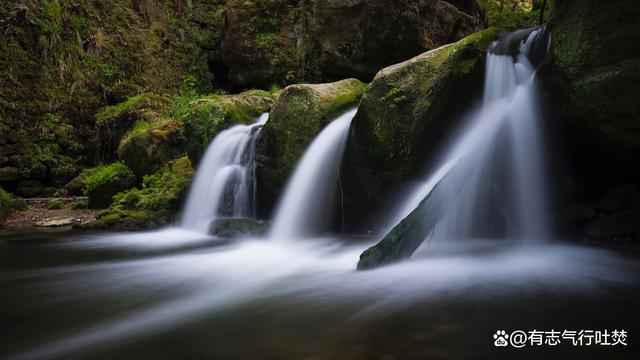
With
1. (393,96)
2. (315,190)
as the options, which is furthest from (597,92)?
(315,190)

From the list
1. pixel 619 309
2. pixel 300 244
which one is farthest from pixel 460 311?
pixel 300 244

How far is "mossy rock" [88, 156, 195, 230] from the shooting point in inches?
367

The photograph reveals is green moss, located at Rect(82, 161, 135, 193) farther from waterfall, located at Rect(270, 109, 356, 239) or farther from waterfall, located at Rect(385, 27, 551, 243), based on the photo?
waterfall, located at Rect(385, 27, 551, 243)

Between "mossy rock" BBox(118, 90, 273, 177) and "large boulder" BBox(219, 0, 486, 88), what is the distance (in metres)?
2.42

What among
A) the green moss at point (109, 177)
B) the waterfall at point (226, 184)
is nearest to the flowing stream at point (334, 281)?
the waterfall at point (226, 184)

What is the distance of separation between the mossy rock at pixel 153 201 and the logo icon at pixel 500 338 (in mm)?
8202

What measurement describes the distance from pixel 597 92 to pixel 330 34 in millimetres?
8302

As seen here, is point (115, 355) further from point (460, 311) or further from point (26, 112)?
point (26, 112)

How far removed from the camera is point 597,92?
516 cm

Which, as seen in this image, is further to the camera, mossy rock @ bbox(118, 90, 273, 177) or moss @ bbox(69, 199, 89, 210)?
moss @ bbox(69, 199, 89, 210)

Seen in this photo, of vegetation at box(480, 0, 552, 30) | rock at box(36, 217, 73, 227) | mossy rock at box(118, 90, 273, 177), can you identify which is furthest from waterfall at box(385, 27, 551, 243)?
rock at box(36, 217, 73, 227)

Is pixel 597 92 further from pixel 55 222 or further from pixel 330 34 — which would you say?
pixel 55 222

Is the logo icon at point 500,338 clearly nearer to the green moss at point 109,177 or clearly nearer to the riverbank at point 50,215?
the riverbank at point 50,215

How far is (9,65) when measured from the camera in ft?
40.8
